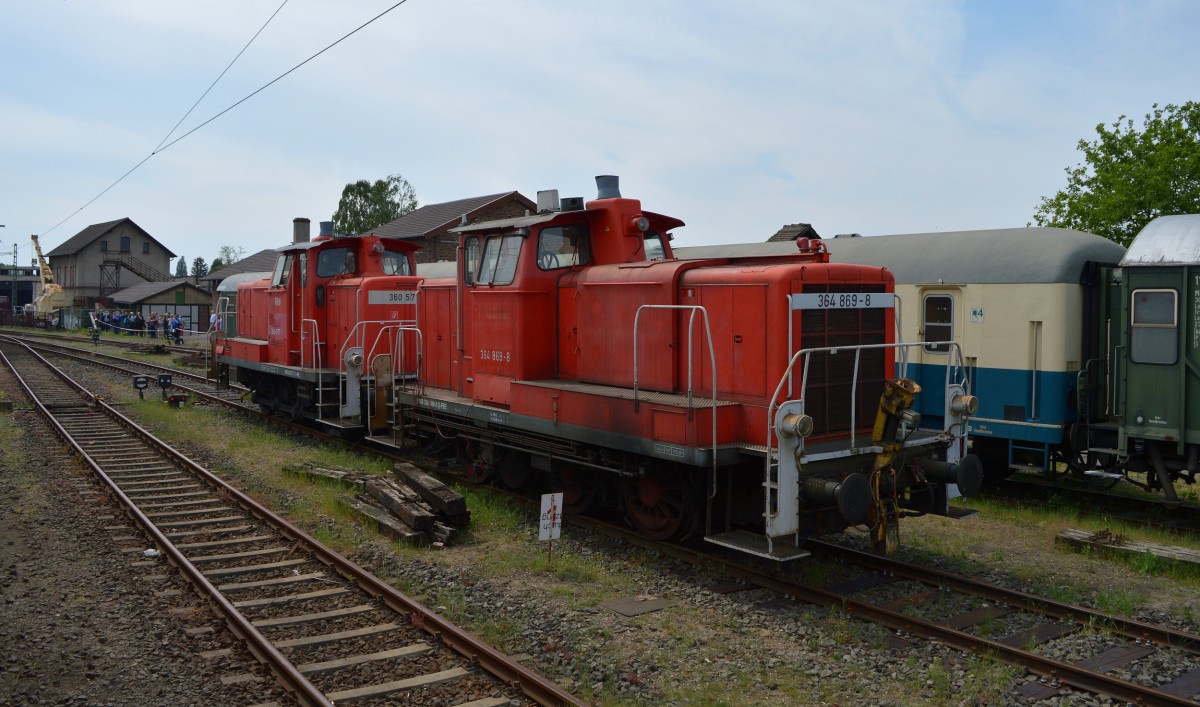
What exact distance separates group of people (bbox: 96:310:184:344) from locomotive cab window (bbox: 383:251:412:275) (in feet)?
108

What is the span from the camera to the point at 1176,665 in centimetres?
596

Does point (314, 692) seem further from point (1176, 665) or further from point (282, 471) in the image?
point (282, 471)

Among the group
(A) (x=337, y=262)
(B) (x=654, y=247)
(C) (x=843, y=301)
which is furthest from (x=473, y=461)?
(A) (x=337, y=262)

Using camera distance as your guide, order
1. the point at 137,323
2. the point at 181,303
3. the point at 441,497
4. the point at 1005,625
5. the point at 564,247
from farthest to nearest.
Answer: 1. the point at 181,303
2. the point at 137,323
3. the point at 564,247
4. the point at 441,497
5. the point at 1005,625

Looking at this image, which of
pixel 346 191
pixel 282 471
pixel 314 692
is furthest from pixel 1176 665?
pixel 346 191

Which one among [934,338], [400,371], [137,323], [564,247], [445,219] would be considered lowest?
[400,371]

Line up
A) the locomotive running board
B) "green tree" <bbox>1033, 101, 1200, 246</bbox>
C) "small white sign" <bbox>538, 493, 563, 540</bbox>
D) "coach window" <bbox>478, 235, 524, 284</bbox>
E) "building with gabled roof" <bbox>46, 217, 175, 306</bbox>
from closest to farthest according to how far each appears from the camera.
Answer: the locomotive running board < "small white sign" <bbox>538, 493, 563, 540</bbox> < "coach window" <bbox>478, 235, 524, 284</bbox> < "green tree" <bbox>1033, 101, 1200, 246</bbox> < "building with gabled roof" <bbox>46, 217, 175, 306</bbox>

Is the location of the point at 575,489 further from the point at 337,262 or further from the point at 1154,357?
the point at 337,262

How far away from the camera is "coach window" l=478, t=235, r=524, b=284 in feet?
31.7

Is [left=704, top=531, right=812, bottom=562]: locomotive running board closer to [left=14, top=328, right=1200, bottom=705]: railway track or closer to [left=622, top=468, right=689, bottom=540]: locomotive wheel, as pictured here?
[left=14, top=328, right=1200, bottom=705]: railway track

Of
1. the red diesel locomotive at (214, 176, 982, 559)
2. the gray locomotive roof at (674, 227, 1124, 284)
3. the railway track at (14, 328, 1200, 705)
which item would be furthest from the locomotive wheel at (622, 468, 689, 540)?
the gray locomotive roof at (674, 227, 1124, 284)

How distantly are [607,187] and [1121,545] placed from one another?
6.26 meters

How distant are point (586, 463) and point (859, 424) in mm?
2605

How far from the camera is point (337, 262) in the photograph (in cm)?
1544
